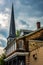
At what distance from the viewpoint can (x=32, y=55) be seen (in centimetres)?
4184

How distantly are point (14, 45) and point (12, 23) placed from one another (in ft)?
180

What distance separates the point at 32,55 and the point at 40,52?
3.39 meters

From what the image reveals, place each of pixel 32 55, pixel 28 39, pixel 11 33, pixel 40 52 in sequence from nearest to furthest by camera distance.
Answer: pixel 40 52, pixel 32 55, pixel 28 39, pixel 11 33

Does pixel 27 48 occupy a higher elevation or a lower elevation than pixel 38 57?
higher

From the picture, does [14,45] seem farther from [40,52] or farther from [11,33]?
[11,33]

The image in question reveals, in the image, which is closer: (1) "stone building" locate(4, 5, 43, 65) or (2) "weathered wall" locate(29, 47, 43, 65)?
(2) "weathered wall" locate(29, 47, 43, 65)

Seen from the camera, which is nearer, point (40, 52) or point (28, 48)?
point (40, 52)

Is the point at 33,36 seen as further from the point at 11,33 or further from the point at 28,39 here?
the point at 11,33

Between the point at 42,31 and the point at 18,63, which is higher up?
the point at 42,31

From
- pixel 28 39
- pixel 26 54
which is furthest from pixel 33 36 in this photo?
pixel 26 54

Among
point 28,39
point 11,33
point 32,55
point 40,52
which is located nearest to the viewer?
point 40,52

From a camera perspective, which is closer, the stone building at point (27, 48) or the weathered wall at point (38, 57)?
the weathered wall at point (38, 57)

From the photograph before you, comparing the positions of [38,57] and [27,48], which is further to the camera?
[27,48]

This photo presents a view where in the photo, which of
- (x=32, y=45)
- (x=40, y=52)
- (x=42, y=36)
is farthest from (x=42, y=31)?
(x=40, y=52)
